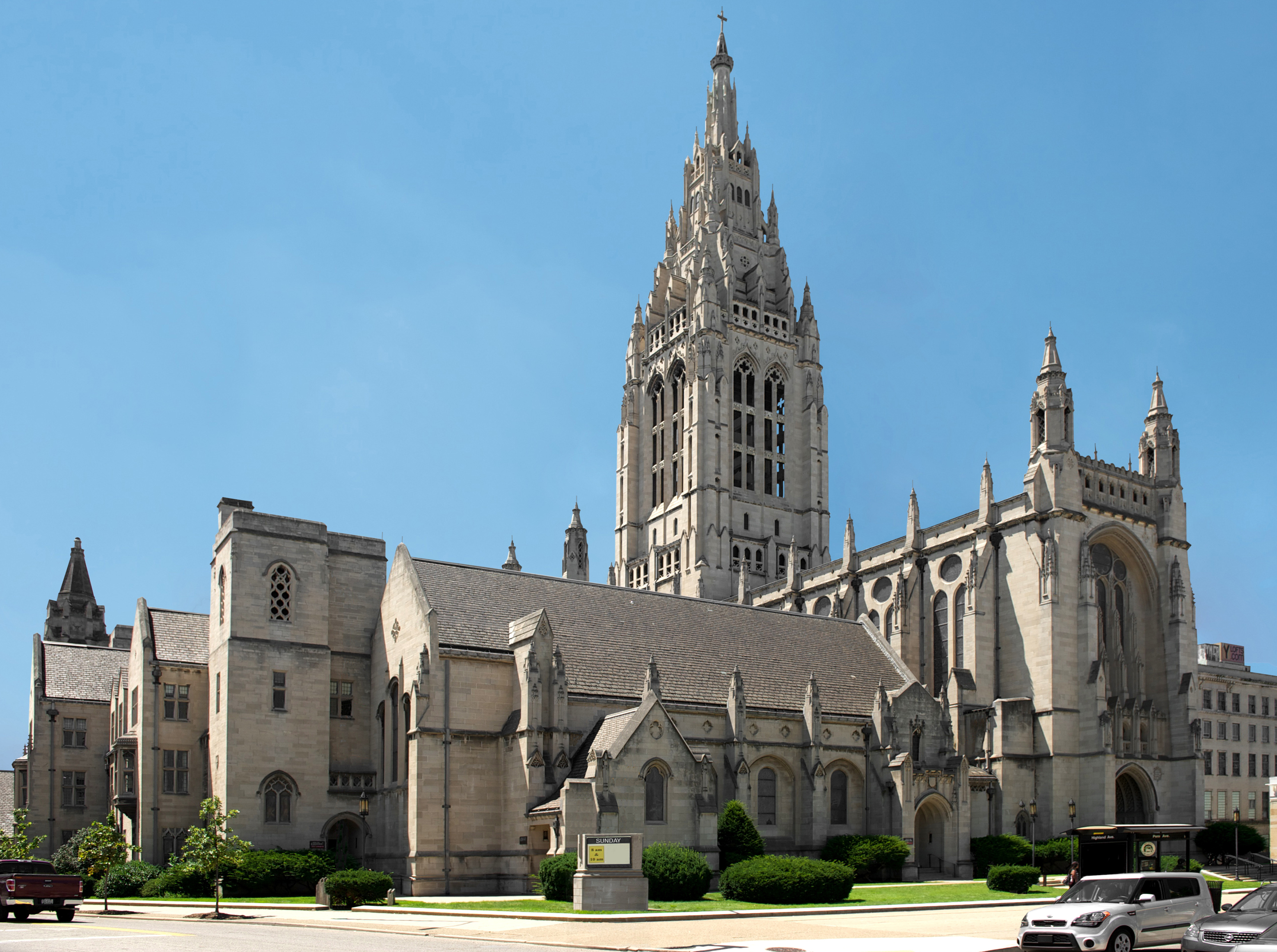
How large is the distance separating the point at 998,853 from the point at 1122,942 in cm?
3299

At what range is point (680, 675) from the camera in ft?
168

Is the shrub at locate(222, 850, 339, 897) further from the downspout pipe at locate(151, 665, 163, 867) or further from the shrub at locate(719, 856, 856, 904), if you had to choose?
the shrub at locate(719, 856, 856, 904)

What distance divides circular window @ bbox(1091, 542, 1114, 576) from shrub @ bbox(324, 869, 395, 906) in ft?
140

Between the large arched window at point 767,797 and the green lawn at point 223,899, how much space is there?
1836cm

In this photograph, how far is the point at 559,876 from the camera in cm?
3722

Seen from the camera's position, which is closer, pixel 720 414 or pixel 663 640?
pixel 663 640

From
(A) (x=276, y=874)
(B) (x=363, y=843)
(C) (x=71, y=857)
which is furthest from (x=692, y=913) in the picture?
(C) (x=71, y=857)

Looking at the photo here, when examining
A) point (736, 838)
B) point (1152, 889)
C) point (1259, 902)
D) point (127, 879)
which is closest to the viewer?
point (1259, 902)

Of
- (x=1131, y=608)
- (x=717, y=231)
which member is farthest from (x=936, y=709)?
(x=717, y=231)

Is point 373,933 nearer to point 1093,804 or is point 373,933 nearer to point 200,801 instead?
point 200,801

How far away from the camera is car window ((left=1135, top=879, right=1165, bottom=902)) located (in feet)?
78.6

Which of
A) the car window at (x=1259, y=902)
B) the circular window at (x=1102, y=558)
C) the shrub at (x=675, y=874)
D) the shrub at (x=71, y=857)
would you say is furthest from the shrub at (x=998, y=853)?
the shrub at (x=71, y=857)

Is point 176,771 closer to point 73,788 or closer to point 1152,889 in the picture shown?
point 73,788

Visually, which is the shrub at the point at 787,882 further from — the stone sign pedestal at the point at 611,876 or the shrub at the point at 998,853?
the shrub at the point at 998,853
